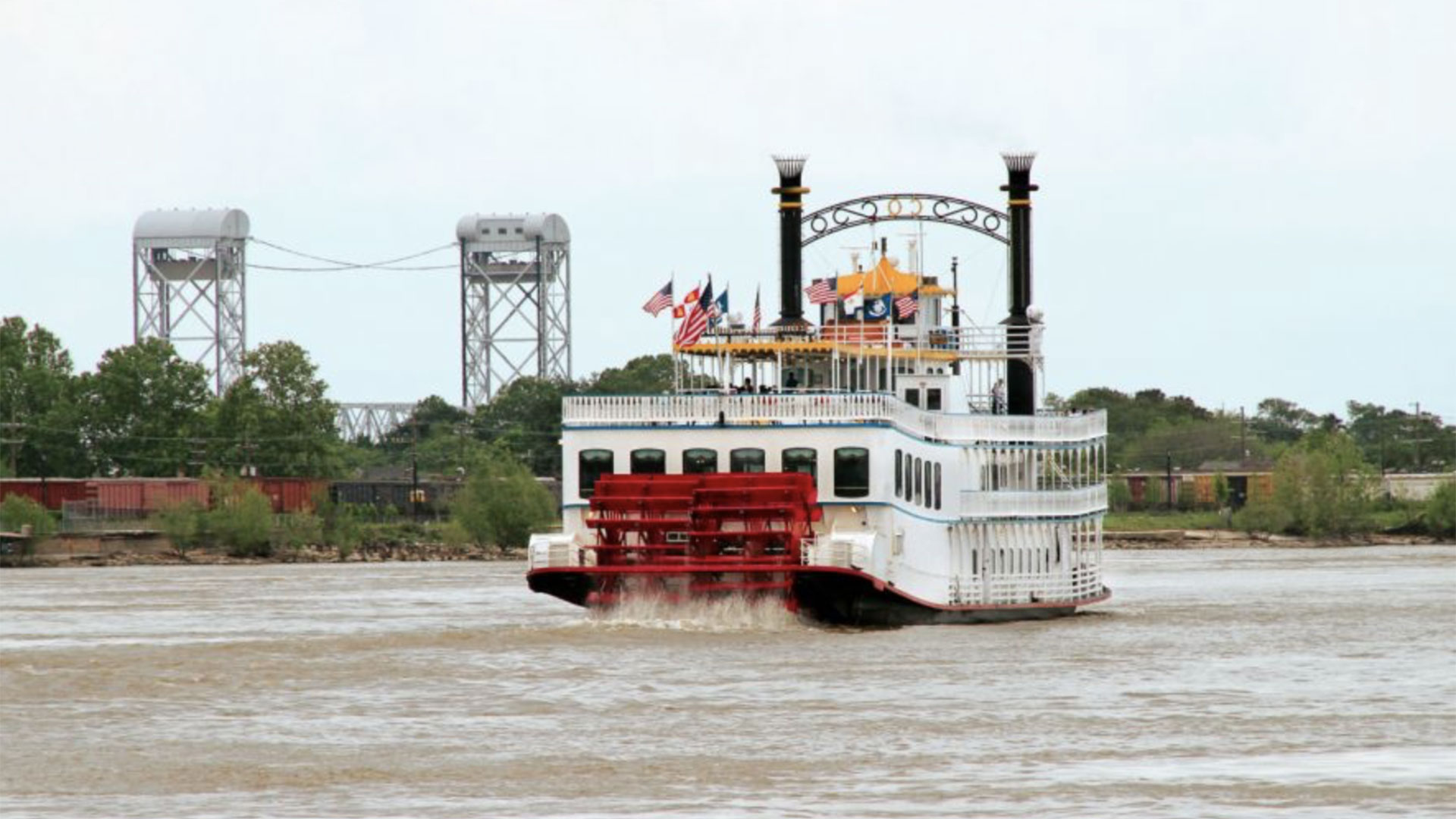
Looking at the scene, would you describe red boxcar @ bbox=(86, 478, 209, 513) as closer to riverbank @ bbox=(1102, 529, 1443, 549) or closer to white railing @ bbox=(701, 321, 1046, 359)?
riverbank @ bbox=(1102, 529, 1443, 549)

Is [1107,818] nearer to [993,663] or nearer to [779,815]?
[779,815]

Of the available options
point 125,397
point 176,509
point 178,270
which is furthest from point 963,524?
point 178,270

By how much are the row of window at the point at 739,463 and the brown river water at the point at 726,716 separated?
7.81ft

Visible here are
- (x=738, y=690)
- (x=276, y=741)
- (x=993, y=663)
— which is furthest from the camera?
(x=993, y=663)

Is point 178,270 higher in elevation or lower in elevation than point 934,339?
higher

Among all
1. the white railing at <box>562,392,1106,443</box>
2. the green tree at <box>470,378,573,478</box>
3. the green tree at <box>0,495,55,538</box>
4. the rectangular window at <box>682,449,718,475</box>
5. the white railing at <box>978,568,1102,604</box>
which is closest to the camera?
the white railing at <box>562,392,1106,443</box>

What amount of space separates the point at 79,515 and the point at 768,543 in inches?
3022

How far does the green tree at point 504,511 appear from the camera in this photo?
110 meters

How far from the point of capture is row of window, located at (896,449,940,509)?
43.6m

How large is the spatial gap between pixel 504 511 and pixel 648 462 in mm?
67219

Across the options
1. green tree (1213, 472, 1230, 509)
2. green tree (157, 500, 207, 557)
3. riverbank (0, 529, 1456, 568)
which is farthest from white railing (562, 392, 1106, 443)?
green tree (1213, 472, 1230, 509)

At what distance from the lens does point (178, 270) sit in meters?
162

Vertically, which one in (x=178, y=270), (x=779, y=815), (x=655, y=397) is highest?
(x=178, y=270)

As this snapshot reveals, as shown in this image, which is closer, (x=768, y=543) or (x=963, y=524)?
(x=768, y=543)
